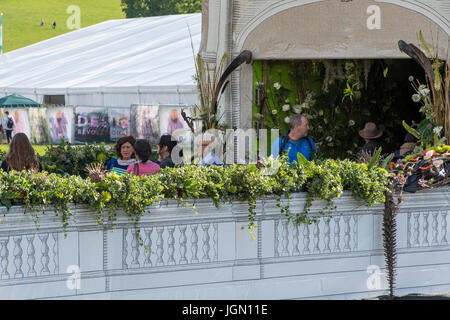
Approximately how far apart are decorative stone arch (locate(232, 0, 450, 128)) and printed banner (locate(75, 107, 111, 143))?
16249 millimetres

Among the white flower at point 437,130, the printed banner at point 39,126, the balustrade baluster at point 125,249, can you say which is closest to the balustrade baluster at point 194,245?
the balustrade baluster at point 125,249

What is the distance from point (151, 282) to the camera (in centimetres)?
679

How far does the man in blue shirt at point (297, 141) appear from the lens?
9117 mm

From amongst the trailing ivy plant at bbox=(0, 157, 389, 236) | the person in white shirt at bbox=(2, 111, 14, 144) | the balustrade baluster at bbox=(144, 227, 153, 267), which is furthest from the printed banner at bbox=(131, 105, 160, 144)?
the balustrade baluster at bbox=(144, 227, 153, 267)

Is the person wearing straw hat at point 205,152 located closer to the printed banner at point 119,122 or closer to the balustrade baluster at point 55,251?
the balustrade baluster at point 55,251

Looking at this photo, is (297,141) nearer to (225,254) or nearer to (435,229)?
(435,229)

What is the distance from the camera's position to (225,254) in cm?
709

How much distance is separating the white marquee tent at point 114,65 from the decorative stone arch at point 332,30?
11.7 metres

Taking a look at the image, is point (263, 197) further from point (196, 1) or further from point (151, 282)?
point (196, 1)

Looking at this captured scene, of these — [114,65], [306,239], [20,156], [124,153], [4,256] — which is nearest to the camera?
[4,256]

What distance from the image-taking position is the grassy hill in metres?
72.8

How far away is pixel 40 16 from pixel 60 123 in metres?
53.6

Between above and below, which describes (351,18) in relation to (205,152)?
above

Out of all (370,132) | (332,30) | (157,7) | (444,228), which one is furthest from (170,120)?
(157,7)
